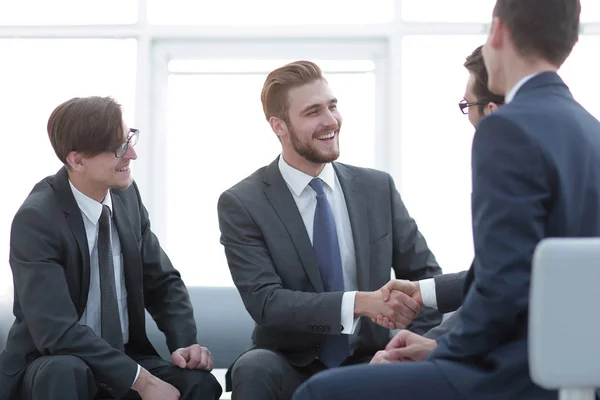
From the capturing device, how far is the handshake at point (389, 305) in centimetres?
296

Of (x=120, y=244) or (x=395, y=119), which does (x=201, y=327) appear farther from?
(x=395, y=119)

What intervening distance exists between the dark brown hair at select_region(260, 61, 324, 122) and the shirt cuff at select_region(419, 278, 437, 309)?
89cm

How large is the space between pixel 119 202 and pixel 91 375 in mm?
725

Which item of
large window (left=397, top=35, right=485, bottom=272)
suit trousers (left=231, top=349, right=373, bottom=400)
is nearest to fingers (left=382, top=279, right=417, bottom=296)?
suit trousers (left=231, top=349, right=373, bottom=400)

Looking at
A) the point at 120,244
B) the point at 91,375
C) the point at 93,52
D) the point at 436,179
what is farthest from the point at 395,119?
the point at 91,375

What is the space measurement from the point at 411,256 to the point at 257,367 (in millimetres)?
772

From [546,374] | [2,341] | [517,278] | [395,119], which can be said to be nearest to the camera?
[546,374]

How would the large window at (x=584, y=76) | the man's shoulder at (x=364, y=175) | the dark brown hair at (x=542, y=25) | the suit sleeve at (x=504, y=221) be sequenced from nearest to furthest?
the suit sleeve at (x=504, y=221)
the dark brown hair at (x=542, y=25)
the man's shoulder at (x=364, y=175)
the large window at (x=584, y=76)

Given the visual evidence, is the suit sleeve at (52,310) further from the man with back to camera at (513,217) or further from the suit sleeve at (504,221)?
the suit sleeve at (504,221)

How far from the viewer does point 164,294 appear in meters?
3.44

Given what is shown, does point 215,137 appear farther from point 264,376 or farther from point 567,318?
point 567,318

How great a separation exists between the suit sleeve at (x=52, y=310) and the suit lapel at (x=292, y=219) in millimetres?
713

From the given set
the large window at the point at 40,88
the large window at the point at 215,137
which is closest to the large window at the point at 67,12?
the large window at the point at 40,88

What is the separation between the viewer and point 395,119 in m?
5.13
